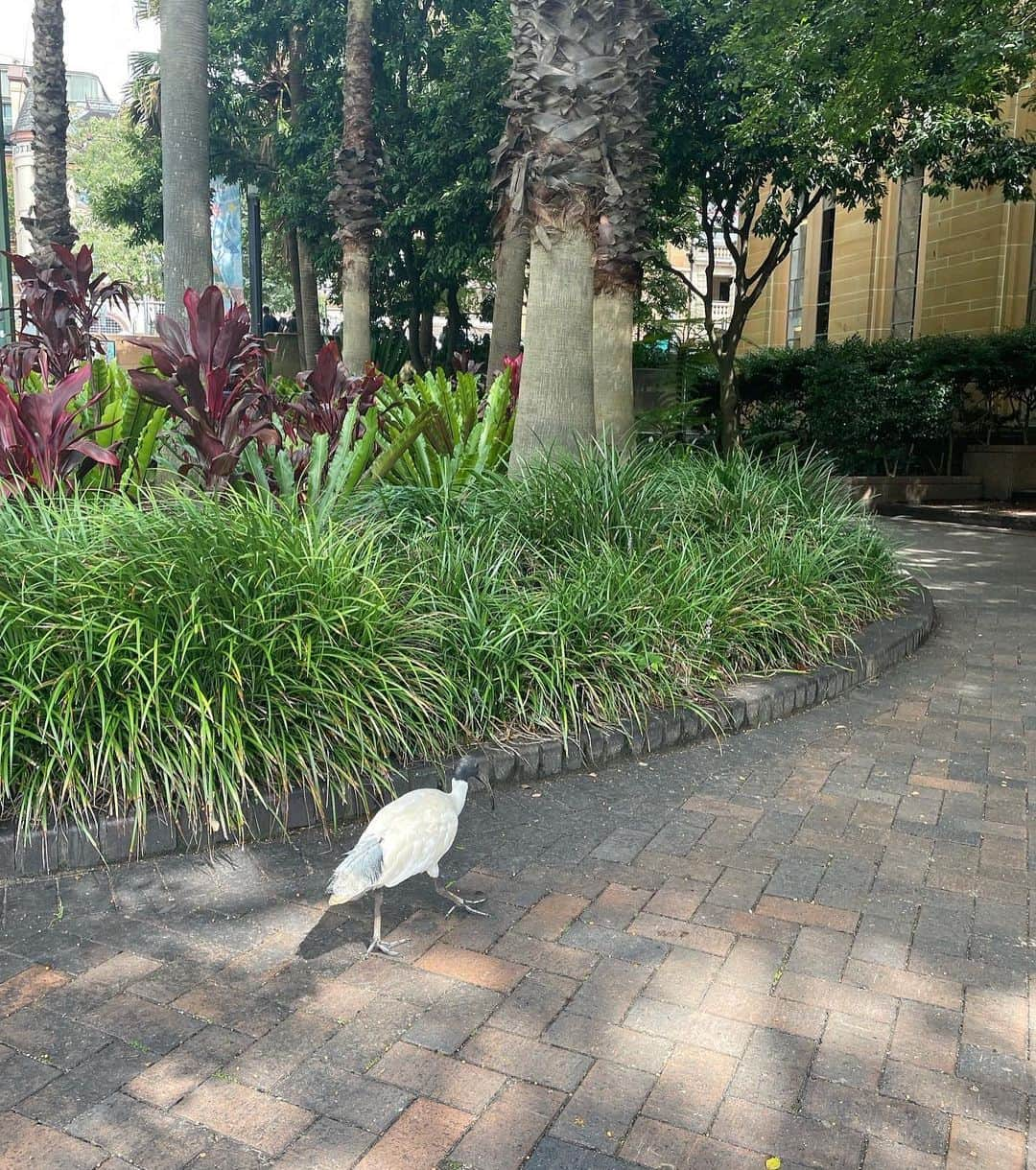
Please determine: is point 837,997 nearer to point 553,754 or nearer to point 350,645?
point 553,754

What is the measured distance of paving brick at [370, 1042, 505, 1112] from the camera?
8.35 feet

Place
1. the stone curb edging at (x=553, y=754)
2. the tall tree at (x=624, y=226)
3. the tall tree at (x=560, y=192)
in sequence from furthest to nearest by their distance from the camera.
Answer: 1. the tall tree at (x=624, y=226)
2. the tall tree at (x=560, y=192)
3. the stone curb edging at (x=553, y=754)

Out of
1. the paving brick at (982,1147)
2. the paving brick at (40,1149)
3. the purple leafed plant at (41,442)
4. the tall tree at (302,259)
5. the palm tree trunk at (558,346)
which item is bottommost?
the paving brick at (40,1149)

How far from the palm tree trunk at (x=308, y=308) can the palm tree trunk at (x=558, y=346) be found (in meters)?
16.2

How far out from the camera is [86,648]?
388 centimetres

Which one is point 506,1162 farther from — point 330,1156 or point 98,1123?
point 98,1123

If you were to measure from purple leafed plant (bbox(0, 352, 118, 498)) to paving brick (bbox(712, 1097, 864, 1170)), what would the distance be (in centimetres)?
439

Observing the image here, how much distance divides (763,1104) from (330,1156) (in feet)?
3.42

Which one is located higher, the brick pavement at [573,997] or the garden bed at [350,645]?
the garden bed at [350,645]

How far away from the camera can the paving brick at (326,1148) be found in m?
2.32

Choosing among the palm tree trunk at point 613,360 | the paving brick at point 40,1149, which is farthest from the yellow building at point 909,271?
the paving brick at point 40,1149

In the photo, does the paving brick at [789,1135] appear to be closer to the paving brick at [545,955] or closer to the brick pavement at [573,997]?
the brick pavement at [573,997]

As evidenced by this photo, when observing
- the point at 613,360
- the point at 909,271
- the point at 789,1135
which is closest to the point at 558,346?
the point at 613,360

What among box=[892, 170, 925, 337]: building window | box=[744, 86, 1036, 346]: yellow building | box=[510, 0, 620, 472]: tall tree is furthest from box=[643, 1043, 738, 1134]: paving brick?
box=[892, 170, 925, 337]: building window
